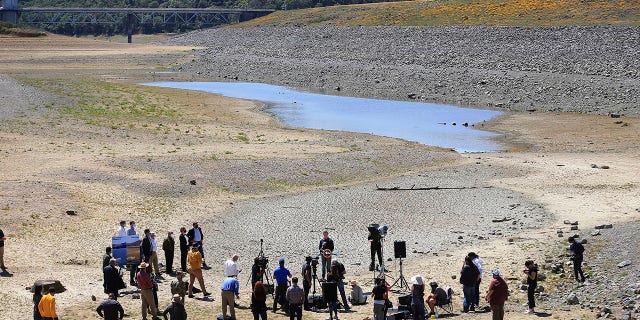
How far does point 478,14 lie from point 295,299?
324 ft

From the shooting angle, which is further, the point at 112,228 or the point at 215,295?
the point at 112,228

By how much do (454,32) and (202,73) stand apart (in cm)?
2508

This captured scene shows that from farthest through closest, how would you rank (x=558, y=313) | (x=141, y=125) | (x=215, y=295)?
(x=141, y=125) < (x=215, y=295) < (x=558, y=313)

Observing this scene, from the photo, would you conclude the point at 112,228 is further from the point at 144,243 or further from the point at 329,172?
the point at 329,172

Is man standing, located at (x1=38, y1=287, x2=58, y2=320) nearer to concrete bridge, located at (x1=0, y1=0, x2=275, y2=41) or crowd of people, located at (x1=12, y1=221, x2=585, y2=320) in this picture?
crowd of people, located at (x1=12, y1=221, x2=585, y2=320)

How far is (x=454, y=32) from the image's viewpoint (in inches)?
4161

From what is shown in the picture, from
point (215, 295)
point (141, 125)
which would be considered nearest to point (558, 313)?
point (215, 295)

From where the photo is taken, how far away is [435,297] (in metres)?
24.5

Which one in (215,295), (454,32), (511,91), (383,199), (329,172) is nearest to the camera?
(215,295)

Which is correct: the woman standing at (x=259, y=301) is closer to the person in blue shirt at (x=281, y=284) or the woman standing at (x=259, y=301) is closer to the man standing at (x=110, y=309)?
the person in blue shirt at (x=281, y=284)

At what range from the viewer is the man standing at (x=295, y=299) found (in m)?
23.0

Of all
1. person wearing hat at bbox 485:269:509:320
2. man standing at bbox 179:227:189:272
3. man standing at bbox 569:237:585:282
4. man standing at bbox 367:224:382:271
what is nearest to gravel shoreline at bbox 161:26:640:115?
man standing at bbox 367:224:382:271

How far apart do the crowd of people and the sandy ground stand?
1.97 ft

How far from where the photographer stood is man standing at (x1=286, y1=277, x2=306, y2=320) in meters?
23.0
